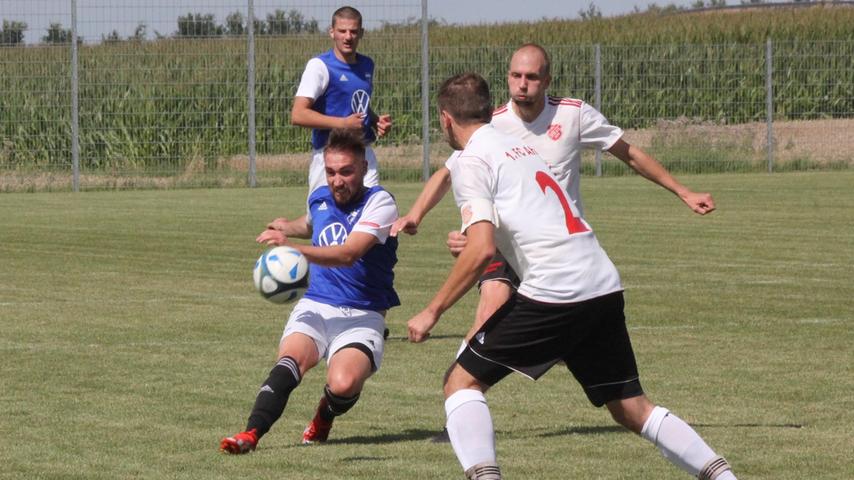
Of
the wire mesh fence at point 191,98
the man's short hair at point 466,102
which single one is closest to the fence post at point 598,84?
the wire mesh fence at point 191,98

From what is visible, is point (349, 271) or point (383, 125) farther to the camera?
point (383, 125)

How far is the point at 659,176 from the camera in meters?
7.94

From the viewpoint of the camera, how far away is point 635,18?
5419cm

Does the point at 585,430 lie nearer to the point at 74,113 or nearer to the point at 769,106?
the point at 74,113

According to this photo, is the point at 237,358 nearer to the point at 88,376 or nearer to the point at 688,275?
the point at 88,376

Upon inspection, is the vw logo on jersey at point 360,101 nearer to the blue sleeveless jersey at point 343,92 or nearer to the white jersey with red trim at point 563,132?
the blue sleeveless jersey at point 343,92

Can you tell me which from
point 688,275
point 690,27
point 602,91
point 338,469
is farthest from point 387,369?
point 690,27

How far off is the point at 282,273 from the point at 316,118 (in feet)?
12.1

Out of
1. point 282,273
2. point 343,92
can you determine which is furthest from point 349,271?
point 343,92

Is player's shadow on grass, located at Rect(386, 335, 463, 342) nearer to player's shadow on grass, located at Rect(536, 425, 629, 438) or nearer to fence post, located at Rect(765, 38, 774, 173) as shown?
player's shadow on grass, located at Rect(536, 425, 629, 438)

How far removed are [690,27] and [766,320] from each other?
3604 cm

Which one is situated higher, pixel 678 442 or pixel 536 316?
pixel 536 316

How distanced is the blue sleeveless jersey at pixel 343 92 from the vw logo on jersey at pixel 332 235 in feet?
12.0

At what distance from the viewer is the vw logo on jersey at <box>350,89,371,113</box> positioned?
1155 cm
